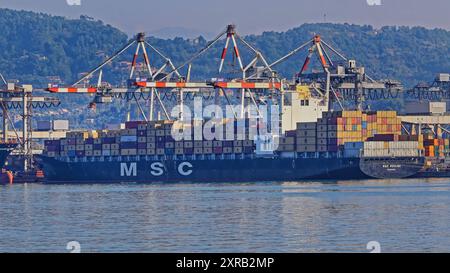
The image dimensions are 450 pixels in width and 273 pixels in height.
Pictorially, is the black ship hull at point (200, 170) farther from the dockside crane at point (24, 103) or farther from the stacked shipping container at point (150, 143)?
the dockside crane at point (24, 103)

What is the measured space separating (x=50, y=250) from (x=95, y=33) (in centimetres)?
12252

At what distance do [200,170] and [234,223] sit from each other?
63.6 metres

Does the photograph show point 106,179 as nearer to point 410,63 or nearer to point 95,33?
point 95,33

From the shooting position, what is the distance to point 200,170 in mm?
104500

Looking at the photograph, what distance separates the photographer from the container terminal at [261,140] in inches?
3831

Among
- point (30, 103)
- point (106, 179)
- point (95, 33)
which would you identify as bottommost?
point (106, 179)

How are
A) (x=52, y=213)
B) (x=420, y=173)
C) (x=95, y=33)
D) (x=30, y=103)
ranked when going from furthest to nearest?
(x=95, y=33) < (x=30, y=103) < (x=420, y=173) < (x=52, y=213)

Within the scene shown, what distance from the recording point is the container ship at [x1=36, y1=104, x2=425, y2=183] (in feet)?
316

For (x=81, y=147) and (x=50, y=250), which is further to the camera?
(x=81, y=147)

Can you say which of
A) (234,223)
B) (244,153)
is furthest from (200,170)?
(234,223)

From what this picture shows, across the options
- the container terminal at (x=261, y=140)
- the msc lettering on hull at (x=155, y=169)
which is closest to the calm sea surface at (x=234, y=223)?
the container terminal at (x=261, y=140)

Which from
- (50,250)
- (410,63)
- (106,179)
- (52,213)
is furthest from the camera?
(410,63)
